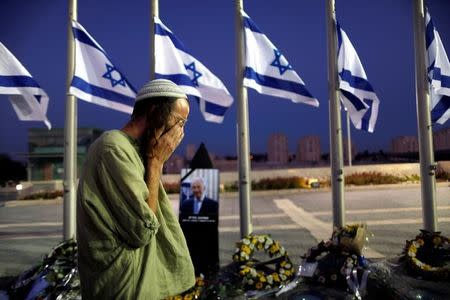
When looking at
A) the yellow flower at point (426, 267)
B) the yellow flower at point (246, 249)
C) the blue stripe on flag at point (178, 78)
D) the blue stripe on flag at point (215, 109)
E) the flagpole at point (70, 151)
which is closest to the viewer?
the yellow flower at point (426, 267)

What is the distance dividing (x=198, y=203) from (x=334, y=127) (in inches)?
82.1

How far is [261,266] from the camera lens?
13.4ft

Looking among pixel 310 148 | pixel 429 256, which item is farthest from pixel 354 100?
pixel 310 148

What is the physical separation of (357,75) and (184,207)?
3.01 metres

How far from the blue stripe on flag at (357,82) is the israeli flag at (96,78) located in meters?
3.03

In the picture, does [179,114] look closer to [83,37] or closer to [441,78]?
[83,37]

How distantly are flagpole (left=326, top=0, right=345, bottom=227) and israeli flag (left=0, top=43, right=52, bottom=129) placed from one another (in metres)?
3.83

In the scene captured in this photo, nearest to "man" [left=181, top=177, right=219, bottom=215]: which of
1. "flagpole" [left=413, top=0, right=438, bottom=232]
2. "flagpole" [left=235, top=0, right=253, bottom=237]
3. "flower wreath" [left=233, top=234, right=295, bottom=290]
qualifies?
"flagpole" [left=235, top=0, right=253, bottom=237]

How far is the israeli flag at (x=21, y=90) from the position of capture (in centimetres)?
442

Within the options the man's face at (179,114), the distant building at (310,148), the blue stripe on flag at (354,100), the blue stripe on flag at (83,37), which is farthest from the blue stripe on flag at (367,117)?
the distant building at (310,148)

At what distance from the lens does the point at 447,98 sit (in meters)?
5.00

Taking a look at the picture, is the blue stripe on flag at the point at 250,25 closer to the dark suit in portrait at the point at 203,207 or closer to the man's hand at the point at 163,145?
the dark suit in portrait at the point at 203,207

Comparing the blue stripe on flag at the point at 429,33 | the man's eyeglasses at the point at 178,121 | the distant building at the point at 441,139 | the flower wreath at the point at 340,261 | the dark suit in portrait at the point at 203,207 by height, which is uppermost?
the blue stripe on flag at the point at 429,33

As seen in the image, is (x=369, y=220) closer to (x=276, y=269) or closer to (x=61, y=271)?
(x=276, y=269)
